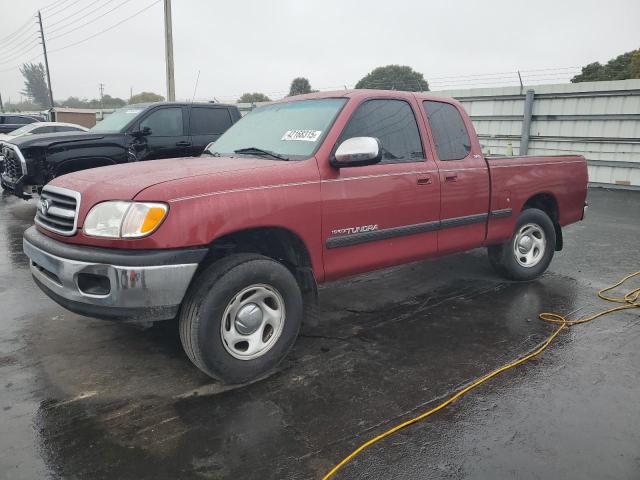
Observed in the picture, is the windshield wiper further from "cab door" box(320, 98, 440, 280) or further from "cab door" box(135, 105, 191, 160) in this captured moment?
"cab door" box(135, 105, 191, 160)

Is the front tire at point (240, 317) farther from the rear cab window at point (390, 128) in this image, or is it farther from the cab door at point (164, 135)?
the cab door at point (164, 135)

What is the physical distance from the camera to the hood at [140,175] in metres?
2.83

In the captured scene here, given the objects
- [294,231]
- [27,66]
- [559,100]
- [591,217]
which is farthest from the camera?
[27,66]

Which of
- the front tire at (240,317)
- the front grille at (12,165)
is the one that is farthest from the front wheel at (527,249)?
the front grille at (12,165)

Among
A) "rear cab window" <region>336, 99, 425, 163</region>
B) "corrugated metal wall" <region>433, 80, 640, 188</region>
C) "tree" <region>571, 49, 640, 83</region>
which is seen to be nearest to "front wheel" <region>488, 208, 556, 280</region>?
"rear cab window" <region>336, 99, 425, 163</region>

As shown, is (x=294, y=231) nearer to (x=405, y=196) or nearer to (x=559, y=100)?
(x=405, y=196)

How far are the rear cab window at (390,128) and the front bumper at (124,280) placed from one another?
5.21 ft

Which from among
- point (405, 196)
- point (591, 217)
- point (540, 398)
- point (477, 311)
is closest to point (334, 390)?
point (540, 398)

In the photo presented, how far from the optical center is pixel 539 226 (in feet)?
17.2

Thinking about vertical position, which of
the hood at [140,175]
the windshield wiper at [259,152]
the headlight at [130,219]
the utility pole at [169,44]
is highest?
the utility pole at [169,44]

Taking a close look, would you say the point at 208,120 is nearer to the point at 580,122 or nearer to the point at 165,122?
the point at 165,122

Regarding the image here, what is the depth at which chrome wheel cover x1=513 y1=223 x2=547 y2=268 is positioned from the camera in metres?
5.16

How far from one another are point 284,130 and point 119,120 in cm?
546

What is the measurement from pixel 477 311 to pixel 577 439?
1.91m
